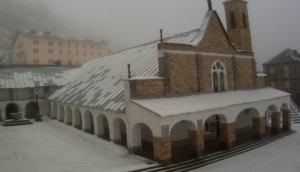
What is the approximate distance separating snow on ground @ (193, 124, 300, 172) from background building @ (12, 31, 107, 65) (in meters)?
48.3

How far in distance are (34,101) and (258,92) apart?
1091 inches

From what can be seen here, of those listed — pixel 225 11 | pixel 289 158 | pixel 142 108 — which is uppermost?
pixel 225 11

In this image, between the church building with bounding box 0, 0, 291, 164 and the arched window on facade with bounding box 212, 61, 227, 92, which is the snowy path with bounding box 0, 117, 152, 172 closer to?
the church building with bounding box 0, 0, 291, 164

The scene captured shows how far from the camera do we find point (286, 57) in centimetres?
4528

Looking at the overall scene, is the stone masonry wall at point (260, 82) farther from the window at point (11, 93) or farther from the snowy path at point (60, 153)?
the window at point (11, 93)

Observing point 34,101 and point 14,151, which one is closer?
point 14,151

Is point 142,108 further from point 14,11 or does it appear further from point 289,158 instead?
point 14,11

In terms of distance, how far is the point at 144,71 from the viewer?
20562 mm

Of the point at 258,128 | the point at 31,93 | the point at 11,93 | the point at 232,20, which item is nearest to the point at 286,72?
the point at 232,20

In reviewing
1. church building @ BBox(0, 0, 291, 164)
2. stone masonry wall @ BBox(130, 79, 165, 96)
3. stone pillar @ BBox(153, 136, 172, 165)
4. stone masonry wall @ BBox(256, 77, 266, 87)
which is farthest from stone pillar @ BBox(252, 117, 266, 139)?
stone pillar @ BBox(153, 136, 172, 165)

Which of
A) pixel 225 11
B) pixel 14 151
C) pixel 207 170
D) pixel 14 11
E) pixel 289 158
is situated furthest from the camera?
pixel 14 11

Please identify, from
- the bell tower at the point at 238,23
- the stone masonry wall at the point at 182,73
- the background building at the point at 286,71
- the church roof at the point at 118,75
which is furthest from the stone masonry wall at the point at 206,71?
the background building at the point at 286,71

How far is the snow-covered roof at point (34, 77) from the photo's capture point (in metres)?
33.9

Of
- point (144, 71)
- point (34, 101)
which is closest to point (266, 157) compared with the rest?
point (144, 71)
